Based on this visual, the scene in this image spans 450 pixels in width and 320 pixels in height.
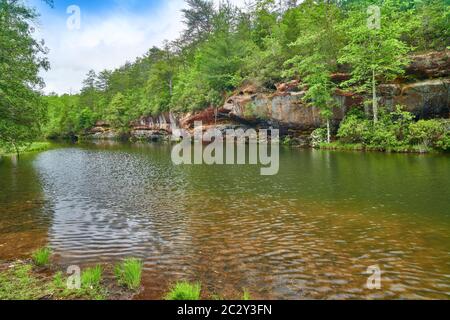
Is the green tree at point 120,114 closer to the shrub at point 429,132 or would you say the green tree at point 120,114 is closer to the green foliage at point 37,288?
the shrub at point 429,132

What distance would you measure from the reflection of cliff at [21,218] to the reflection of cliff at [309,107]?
1276 inches

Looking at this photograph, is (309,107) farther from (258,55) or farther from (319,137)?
(258,55)

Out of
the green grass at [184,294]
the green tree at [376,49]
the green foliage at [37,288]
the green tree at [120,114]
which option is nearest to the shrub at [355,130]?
the green tree at [376,49]

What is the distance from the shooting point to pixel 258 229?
11258 millimetres

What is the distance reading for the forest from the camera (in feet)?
59.6

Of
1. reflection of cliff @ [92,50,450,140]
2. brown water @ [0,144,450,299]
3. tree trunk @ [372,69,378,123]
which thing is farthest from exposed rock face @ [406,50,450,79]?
brown water @ [0,144,450,299]

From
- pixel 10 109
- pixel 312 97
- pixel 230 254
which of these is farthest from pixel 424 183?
pixel 312 97

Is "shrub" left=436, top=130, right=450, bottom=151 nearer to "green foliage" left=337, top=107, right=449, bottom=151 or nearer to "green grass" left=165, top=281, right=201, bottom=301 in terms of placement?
"green foliage" left=337, top=107, right=449, bottom=151

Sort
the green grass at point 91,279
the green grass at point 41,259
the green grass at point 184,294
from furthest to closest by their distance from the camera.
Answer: the green grass at point 41,259
the green grass at point 91,279
the green grass at point 184,294

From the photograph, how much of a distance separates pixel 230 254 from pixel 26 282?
15.6ft

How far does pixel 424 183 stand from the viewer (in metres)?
17.2

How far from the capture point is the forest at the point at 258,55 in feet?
59.6

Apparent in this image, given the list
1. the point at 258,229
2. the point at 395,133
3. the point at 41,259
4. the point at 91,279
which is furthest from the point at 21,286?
the point at 395,133

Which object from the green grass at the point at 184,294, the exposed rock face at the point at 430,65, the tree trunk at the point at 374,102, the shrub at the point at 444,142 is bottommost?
the green grass at the point at 184,294
